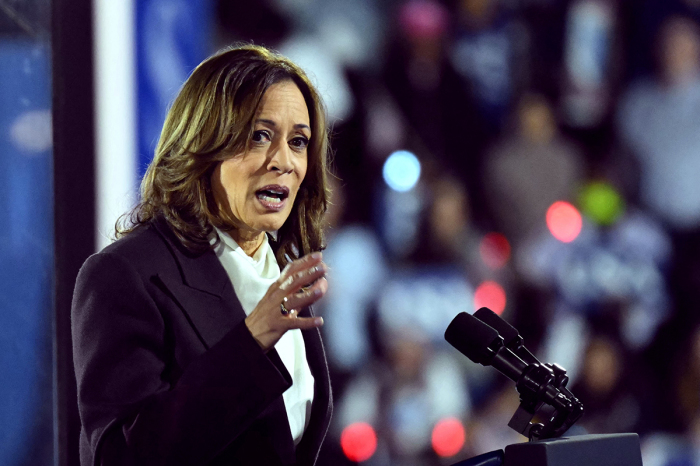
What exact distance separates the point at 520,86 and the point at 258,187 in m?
3.13

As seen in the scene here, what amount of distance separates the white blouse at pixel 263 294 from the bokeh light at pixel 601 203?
2.89 m

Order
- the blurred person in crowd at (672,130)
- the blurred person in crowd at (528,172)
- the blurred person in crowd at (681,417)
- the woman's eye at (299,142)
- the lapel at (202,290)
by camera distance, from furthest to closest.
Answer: the blurred person in crowd at (672,130) → the blurred person in crowd at (528,172) → the blurred person in crowd at (681,417) → the woman's eye at (299,142) → the lapel at (202,290)

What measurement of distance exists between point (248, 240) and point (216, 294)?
20cm

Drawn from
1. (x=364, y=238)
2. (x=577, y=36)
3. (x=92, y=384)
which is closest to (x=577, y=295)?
(x=364, y=238)

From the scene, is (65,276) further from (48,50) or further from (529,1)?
(529,1)

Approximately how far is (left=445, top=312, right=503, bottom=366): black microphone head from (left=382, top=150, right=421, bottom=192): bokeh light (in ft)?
9.32

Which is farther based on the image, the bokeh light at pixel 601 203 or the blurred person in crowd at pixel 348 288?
the bokeh light at pixel 601 203

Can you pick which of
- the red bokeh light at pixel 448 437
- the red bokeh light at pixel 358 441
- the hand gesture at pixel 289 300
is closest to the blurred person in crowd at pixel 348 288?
the red bokeh light at pixel 358 441

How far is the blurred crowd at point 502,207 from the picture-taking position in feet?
12.4

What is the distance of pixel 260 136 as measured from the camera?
1.40 m

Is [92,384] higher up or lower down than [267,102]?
lower down

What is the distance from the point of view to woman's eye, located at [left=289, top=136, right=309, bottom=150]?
147cm

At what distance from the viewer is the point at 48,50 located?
215 cm

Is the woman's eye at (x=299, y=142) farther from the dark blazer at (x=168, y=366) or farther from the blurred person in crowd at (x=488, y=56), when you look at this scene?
the blurred person in crowd at (x=488, y=56)
